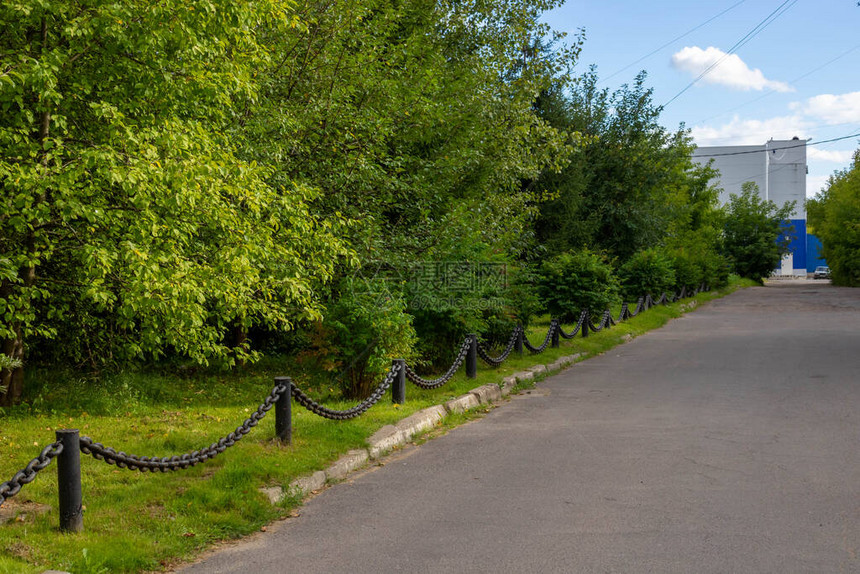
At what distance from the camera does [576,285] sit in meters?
20.1

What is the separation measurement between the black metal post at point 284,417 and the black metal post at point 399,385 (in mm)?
2507

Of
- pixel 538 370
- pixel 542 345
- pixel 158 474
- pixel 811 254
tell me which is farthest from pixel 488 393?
pixel 811 254

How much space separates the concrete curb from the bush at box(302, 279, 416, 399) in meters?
1.03

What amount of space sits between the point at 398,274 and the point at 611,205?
67.8 feet

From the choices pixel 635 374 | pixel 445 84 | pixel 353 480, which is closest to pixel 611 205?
pixel 445 84

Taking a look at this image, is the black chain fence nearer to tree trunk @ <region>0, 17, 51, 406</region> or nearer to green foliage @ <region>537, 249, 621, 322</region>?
tree trunk @ <region>0, 17, 51, 406</region>

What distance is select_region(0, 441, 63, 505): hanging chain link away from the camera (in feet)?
14.3

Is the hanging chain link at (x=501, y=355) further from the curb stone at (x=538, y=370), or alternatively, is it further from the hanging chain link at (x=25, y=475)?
the hanging chain link at (x=25, y=475)

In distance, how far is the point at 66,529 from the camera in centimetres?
491

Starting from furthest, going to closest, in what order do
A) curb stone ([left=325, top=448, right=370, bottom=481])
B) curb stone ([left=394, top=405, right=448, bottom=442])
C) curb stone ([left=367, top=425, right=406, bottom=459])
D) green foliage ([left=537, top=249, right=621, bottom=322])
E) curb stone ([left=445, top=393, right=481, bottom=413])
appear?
1. green foliage ([left=537, top=249, right=621, bottom=322])
2. curb stone ([left=445, top=393, right=481, bottom=413])
3. curb stone ([left=394, top=405, right=448, bottom=442])
4. curb stone ([left=367, top=425, right=406, bottom=459])
5. curb stone ([left=325, top=448, right=370, bottom=481])

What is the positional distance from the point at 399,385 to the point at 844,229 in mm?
59903

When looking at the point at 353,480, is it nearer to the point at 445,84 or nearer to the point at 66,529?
the point at 66,529

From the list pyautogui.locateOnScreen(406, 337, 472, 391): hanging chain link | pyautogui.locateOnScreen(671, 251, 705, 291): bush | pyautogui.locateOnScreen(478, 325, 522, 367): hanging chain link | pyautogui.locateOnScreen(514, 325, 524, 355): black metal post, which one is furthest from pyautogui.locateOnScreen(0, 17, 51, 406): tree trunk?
pyautogui.locateOnScreen(671, 251, 705, 291): bush

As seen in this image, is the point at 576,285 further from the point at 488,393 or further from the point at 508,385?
the point at 488,393
